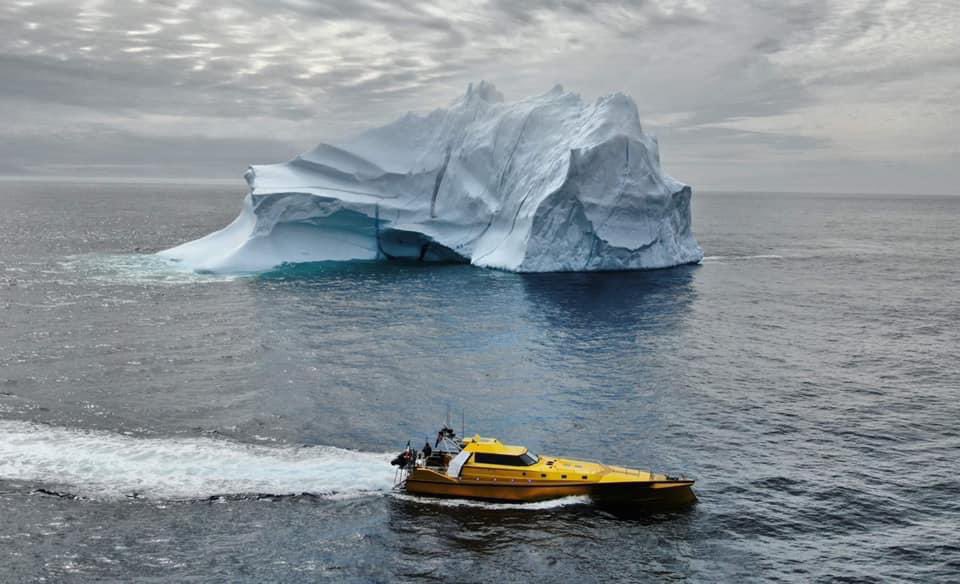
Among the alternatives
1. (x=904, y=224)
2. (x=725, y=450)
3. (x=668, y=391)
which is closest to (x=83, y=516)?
(x=725, y=450)

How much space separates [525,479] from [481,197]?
52898 millimetres

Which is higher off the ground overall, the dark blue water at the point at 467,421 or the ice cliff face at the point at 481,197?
the ice cliff face at the point at 481,197

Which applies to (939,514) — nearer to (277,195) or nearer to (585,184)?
(585,184)

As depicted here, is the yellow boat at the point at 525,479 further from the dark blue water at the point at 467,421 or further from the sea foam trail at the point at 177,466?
the sea foam trail at the point at 177,466

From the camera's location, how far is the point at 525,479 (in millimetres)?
27750

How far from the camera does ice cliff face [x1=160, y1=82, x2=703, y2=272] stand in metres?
72.4

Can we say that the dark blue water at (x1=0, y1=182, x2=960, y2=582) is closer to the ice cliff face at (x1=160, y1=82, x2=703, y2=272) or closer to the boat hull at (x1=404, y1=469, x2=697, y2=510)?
the boat hull at (x1=404, y1=469, x2=697, y2=510)

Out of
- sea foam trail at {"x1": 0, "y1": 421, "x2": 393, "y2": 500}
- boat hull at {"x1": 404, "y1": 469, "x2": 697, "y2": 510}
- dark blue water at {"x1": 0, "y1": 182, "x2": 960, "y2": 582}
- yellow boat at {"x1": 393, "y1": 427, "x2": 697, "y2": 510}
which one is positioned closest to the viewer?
dark blue water at {"x1": 0, "y1": 182, "x2": 960, "y2": 582}

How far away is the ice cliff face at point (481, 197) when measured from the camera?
2852 inches

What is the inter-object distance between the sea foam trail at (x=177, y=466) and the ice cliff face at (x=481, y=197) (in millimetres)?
43233

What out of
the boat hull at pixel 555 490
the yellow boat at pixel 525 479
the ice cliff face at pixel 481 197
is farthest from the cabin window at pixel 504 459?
the ice cliff face at pixel 481 197

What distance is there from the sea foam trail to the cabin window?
345 centimetres

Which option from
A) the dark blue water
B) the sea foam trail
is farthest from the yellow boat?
the sea foam trail

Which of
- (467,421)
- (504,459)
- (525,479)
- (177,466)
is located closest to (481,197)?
(467,421)
